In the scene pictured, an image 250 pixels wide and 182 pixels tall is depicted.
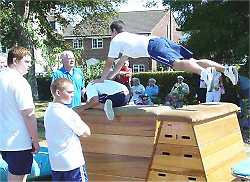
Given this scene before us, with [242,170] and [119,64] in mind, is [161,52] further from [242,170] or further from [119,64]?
[242,170]

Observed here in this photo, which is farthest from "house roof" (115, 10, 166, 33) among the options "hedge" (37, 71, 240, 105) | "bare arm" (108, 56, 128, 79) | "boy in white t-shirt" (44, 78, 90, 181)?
"boy in white t-shirt" (44, 78, 90, 181)

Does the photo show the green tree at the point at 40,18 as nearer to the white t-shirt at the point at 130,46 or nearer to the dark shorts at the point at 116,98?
the white t-shirt at the point at 130,46

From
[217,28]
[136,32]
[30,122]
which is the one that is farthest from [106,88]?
[136,32]

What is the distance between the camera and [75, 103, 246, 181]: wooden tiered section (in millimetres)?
5195

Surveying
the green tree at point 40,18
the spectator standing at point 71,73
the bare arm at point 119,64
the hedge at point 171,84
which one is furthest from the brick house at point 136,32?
the bare arm at point 119,64

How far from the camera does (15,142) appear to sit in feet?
14.4

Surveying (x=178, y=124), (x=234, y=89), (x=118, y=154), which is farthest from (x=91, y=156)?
(x=234, y=89)

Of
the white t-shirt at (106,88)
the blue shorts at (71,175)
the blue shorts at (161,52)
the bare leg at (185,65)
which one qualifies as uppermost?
the blue shorts at (161,52)

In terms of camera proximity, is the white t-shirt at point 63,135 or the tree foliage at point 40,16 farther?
the tree foliage at point 40,16

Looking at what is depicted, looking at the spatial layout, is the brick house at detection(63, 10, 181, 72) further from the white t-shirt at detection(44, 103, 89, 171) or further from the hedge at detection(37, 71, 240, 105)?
the white t-shirt at detection(44, 103, 89, 171)

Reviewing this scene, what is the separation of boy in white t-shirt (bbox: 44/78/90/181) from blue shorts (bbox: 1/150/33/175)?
0.88ft

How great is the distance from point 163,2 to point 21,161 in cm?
1421

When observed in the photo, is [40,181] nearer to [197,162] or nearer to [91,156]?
[91,156]

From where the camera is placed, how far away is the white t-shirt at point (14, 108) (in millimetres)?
4348
